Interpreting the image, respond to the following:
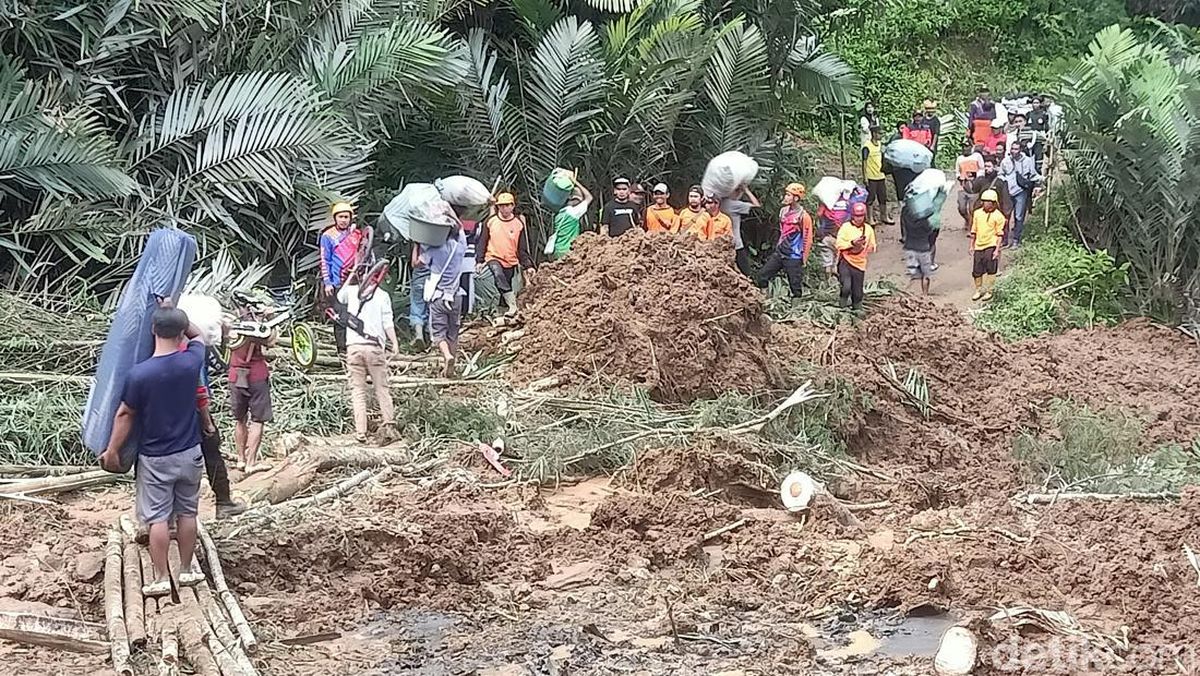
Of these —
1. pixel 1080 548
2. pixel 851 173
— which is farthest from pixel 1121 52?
pixel 1080 548

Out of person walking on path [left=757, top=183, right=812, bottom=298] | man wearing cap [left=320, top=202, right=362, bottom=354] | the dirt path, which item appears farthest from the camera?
the dirt path

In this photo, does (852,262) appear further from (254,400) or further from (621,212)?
(254,400)

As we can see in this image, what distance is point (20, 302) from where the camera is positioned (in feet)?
34.0

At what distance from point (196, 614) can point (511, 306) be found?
6.57 meters

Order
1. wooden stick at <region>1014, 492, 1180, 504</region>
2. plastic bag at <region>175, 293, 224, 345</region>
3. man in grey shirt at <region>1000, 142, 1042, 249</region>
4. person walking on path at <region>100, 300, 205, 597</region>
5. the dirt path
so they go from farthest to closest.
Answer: man in grey shirt at <region>1000, 142, 1042, 249</region> → the dirt path → wooden stick at <region>1014, 492, 1180, 504</region> → plastic bag at <region>175, 293, 224, 345</region> → person walking on path at <region>100, 300, 205, 597</region>

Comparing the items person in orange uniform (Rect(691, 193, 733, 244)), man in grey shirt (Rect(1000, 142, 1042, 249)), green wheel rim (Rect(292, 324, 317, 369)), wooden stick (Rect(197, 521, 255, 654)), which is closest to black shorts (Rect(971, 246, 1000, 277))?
man in grey shirt (Rect(1000, 142, 1042, 249))

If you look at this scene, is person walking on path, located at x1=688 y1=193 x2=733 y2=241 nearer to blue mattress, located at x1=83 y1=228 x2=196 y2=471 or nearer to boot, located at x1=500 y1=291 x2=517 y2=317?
boot, located at x1=500 y1=291 x2=517 y2=317

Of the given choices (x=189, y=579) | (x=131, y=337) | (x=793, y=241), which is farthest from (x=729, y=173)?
(x=189, y=579)

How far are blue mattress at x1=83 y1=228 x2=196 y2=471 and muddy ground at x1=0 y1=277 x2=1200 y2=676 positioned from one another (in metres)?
0.79

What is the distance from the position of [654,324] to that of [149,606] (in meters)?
4.96

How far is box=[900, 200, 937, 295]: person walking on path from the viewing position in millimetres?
14594

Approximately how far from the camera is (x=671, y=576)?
258 inches

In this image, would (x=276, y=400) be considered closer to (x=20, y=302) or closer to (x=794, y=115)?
(x=20, y=302)

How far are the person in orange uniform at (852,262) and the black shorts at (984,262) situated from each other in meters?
2.29
